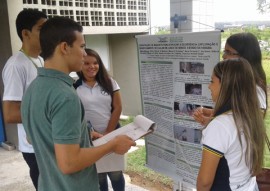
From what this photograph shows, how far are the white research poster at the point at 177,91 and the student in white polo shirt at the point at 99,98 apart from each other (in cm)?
28

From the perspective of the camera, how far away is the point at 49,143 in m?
1.20

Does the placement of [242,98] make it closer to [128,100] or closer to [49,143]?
[49,143]

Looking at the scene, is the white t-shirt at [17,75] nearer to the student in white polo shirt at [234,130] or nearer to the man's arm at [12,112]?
the man's arm at [12,112]

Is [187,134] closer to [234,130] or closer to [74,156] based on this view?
[234,130]

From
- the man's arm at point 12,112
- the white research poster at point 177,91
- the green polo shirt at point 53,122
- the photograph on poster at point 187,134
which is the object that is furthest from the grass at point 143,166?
the green polo shirt at point 53,122

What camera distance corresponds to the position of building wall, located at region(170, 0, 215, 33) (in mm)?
2417

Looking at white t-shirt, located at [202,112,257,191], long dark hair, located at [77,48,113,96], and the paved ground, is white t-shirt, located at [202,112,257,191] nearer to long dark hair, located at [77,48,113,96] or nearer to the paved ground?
long dark hair, located at [77,48,113,96]

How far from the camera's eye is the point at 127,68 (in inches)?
246

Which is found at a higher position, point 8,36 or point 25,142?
point 8,36

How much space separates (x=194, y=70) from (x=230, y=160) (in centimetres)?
85

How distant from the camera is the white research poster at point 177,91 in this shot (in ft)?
6.34

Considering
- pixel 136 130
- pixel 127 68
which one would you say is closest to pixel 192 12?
pixel 136 130

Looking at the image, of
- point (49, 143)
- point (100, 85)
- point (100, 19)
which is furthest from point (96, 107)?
point (100, 19)

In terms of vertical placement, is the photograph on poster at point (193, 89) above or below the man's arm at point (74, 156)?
above
